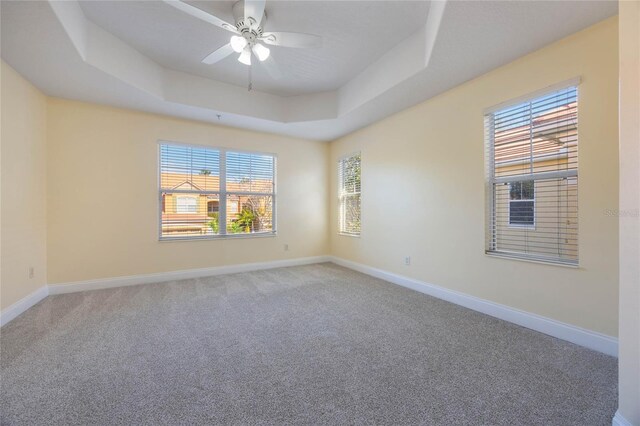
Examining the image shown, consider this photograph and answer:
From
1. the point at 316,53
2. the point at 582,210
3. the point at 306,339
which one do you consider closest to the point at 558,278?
the point at 582,210

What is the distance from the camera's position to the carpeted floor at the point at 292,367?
4.87 feet

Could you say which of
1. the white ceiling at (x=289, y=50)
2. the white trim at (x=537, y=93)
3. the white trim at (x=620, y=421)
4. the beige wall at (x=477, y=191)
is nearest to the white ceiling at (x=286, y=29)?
the white ceiling at (x=289, y=50)

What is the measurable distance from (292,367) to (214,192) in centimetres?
357

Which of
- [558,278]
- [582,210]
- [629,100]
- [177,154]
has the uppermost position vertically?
[177,154]

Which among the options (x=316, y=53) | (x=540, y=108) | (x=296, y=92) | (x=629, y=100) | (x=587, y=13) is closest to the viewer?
(x=629, y=100)

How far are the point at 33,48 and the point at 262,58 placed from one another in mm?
2102

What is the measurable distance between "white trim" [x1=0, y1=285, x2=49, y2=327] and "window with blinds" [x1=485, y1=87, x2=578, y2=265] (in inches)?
200

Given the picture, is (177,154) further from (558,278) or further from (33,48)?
(558,278)

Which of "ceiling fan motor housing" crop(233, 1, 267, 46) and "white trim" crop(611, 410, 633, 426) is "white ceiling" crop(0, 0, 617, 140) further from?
"white trim" crop(611, 410, 633, 426)

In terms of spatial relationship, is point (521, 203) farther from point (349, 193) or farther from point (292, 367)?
Result: point (349, 193)

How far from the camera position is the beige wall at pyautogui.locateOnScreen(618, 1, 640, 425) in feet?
3.99

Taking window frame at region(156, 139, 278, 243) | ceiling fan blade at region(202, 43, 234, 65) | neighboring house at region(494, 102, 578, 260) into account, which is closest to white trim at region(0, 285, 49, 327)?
window frame at region(156, 139, 278, 243)

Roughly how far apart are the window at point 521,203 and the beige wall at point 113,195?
3.99 m

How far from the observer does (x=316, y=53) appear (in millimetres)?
3242
